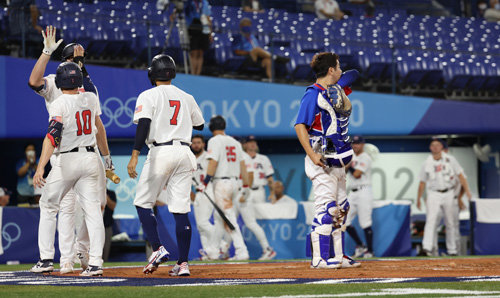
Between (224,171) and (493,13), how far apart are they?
12595 mm

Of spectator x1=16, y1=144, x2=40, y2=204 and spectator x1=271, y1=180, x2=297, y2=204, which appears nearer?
spectator x1=16, y1=144, x2=40, y2=204

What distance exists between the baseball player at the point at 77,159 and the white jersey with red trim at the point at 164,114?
18.3 inches

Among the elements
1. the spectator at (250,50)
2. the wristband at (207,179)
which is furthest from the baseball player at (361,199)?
the spectator at (250,50)

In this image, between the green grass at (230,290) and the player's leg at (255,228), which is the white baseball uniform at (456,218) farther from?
the green grass at (230,290)

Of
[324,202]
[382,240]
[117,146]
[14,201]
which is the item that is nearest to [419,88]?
[382,240]

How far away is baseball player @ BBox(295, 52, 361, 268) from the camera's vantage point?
23.9 ft

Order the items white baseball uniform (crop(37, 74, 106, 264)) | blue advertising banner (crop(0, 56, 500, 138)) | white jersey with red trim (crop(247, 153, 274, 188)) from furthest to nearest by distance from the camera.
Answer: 1. white jersey with red trim (crop(247, 153, 274, 188))
2. blue advertising banner (crop(0, 56, 500, 138))
3. white baseball uniform (crop(37, 74, 106, 264))

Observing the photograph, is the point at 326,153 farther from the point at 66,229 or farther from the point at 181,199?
the point at 66,229

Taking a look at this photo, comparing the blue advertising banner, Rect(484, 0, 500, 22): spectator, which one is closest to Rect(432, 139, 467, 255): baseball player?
the blue advertising banner

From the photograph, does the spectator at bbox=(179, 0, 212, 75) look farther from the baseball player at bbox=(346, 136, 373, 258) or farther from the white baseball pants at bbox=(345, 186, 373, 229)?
the white baseball pants at bbox=(345, 186, 373, 229)

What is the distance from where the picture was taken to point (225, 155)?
Answer: 12.1 m

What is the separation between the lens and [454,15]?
23.9m

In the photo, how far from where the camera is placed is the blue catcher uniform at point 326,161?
7.29m

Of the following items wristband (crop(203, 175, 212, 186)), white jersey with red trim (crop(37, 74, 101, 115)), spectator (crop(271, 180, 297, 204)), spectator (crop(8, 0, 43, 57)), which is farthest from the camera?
spectator (crop(271, 180, 297, 204))
